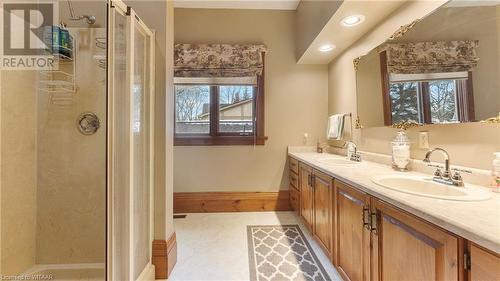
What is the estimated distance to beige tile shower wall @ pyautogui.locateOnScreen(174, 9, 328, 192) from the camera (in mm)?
3205

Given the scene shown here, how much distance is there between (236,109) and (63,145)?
2.02 meters

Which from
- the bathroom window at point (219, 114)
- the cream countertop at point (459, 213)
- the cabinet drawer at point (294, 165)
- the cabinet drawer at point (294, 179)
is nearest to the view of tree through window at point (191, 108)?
the bathroom window at point (219, 114)

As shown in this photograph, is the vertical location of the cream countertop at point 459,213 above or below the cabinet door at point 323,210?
above

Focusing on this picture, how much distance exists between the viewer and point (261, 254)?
6.69 feet

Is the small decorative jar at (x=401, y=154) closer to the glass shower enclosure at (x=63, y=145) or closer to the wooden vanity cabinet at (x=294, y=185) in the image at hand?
the wooden vanity cabinet at (x=294, y=185)

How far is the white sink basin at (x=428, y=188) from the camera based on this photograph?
1011mm

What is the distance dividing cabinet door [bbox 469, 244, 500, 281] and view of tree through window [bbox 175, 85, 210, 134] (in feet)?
9.60

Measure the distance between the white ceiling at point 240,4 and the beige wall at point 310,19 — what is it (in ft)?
0.55

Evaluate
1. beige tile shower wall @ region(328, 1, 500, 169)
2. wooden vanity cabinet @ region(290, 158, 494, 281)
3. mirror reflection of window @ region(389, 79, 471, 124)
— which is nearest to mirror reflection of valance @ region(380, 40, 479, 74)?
mirror reflection of window @ region(389, 79, 471, 124)

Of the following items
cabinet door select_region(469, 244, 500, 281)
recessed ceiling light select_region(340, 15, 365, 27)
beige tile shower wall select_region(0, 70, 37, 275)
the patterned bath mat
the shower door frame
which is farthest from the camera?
recessed ceiling light select_region(340, 15, 365, 27)

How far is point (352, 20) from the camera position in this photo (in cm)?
201

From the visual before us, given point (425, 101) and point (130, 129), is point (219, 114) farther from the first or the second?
point (425, 101)

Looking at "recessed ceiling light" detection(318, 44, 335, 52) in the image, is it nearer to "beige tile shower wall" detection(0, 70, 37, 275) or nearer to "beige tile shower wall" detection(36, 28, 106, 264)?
"beige tile shower wall" detection(36, 28, 106, 264)

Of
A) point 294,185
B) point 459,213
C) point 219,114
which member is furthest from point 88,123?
point 294,185
